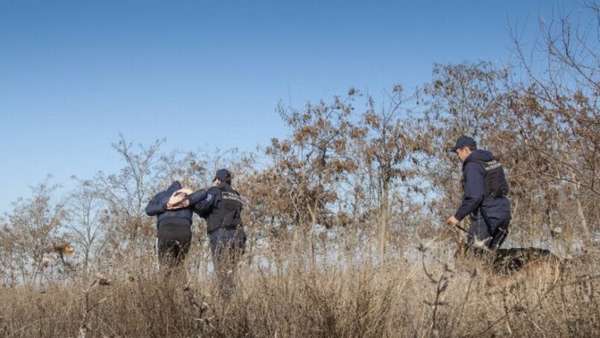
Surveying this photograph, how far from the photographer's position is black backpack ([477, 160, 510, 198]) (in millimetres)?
6625

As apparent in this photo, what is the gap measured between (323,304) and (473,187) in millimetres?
3303

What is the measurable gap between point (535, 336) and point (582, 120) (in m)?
2.46

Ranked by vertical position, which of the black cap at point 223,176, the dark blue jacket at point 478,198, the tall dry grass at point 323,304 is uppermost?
the black cap at point 223,176

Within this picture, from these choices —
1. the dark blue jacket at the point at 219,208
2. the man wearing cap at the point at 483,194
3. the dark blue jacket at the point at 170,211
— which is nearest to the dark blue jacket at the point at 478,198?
the man wearing cap at the point at 483,194

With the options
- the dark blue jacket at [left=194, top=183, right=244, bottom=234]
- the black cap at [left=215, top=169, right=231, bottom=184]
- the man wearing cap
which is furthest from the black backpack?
the black cap at [left=215, top=169, right=231, bottom=184]

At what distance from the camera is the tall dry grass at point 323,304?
367cm

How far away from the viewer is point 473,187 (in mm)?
6535

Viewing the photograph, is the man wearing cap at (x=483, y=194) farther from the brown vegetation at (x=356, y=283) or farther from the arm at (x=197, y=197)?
the arm at (x=197, y=197)

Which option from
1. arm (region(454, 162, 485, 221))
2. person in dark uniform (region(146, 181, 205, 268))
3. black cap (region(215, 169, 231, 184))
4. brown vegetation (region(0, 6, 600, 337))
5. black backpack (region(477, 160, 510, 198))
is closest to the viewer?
brown vegetation (region(0, 6, 600, 337))

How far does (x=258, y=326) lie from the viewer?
4004mm

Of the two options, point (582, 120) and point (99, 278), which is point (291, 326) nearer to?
point (99, 278)

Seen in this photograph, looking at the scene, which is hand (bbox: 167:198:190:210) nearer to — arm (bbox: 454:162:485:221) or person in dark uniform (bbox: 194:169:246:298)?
person in dark uniform (bbox: 194:169:246:298)

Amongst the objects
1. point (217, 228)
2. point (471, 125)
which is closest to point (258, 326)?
point (217, 228)

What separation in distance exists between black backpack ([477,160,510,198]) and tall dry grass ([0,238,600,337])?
1.68 meters
